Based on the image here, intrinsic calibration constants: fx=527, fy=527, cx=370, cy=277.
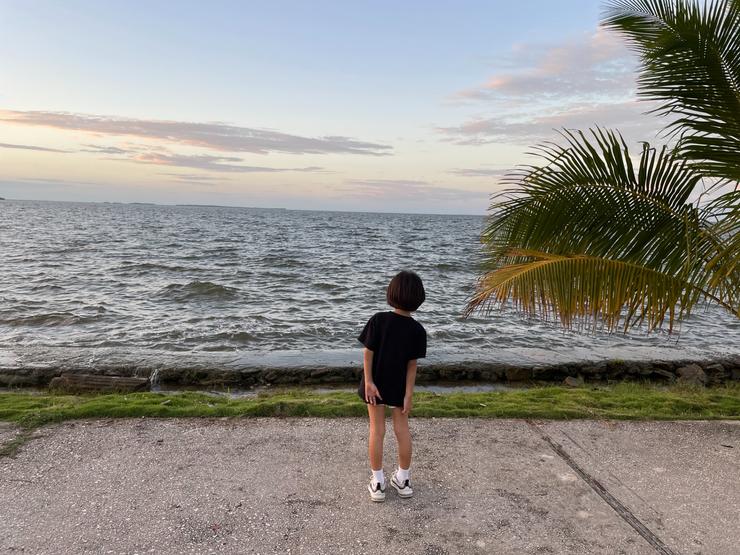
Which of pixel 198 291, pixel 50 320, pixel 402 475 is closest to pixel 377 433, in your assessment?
pixel 402 475

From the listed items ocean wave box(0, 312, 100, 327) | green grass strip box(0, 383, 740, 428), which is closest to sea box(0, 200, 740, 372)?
ocean wave box(0, 312, 100, 327)

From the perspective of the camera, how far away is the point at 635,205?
489 cm

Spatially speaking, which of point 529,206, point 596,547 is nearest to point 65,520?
point 596,547

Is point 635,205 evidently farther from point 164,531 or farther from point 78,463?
point 78,463

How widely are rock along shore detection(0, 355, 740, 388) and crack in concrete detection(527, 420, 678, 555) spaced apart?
467cm

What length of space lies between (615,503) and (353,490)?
1753mm

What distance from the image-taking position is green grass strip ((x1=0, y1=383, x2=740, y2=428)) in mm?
4926

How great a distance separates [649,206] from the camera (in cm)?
488

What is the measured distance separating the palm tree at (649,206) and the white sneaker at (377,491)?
1.99 m

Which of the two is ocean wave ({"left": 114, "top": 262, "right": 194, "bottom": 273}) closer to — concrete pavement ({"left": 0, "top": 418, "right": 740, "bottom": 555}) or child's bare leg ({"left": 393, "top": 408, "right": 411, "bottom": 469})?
concrete pavement ({"left": 0, "top": 418, "right": 740, "bottom": 555})

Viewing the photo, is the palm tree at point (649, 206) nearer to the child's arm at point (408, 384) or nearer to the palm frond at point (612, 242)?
the palm frond at point (612, 242)

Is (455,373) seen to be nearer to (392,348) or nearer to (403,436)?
(403,436)

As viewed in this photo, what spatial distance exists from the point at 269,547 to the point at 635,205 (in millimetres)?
4203

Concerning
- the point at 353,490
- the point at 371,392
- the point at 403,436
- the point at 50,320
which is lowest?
the point at 50,320
